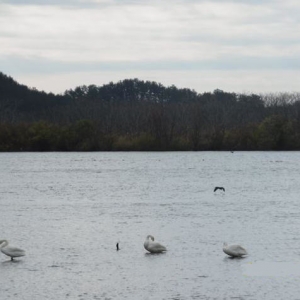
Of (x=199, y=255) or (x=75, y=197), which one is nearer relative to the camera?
(x=199, y=255)

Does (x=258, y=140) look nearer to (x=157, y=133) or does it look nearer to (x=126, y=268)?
(x=157, y=133)

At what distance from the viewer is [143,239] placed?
2686 cm

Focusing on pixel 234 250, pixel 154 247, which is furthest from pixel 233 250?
pixel 154 247

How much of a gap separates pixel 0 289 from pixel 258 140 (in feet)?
348

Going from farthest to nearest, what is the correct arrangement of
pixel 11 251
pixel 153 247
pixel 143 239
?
pixel 143 239 → pixel 153 247 → pixel 11 251

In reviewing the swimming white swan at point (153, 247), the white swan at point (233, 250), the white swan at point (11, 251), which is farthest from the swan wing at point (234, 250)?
the white swan at point (11, 251)

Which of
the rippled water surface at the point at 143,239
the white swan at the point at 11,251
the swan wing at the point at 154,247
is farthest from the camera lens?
the swan wing at the point at 154,247

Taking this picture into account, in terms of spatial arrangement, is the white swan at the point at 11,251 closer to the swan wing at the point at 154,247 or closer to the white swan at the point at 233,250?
the swan wing at the point at 154,247

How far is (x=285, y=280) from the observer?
64.0ft

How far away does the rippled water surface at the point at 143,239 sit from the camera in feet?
62.3

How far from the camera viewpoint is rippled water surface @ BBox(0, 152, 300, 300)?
1898 centimetres

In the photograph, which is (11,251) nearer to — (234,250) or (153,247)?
(153,247)

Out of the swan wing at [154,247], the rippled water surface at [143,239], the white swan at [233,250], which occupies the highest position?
the white swan at [233,250]

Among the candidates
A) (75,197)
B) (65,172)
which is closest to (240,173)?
(65,172)
